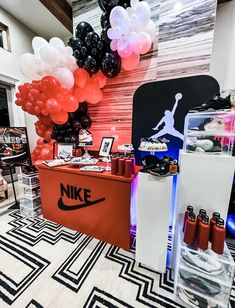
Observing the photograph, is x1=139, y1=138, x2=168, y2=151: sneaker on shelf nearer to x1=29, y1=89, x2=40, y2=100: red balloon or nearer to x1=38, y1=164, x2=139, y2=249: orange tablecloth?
x1=38, y1=164, x2=139, y2=249: orange tablecloth

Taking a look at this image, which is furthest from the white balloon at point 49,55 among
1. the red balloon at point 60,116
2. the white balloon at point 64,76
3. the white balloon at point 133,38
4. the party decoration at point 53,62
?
the white balloon at point 133,38

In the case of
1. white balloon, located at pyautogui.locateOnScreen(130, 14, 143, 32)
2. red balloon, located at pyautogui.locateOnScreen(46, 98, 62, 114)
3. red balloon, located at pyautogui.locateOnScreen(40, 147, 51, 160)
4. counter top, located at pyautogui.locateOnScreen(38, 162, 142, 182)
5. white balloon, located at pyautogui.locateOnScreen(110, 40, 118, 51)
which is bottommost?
counter top, located at pyautogui.locateOnScreen(38, 162, 142, 182)

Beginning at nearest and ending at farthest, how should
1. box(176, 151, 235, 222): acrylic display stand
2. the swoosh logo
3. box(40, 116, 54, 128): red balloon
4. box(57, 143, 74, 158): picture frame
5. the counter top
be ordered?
box(176, 151, 235, 222): acrylic display stand, the counter top, the swoosh logo, box(57, 143, 74, 158): picture frame, box(40, 116, 54, 128): red balloon

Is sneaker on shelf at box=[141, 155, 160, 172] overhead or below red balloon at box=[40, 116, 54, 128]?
below

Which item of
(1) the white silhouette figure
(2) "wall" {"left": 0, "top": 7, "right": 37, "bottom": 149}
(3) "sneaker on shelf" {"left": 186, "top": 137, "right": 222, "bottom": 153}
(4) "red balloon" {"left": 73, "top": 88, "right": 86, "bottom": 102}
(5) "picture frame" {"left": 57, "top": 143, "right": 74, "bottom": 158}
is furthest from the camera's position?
(2) "wall" {"left": 0, "top": 7, "right": 37, "bottom": 149}

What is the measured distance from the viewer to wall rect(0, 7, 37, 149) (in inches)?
117

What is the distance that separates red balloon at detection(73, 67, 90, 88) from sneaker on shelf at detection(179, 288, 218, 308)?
2553 millimetres

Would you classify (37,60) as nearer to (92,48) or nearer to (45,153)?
(92,48)

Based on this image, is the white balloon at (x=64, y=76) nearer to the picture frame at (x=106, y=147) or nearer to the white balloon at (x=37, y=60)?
the white balloon at (x=37, y=60)

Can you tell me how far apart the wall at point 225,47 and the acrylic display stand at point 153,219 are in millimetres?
2213

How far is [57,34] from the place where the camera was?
3.56 m

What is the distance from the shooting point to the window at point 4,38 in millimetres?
2990

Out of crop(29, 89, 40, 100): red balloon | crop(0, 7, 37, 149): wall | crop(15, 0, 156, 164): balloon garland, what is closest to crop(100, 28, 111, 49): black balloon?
crop(15, 0, 156, 164): balloon garland

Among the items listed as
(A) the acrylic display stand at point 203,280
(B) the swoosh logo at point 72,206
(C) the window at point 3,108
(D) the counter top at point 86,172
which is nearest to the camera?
(A) the acrylic display stand at point 203,280
